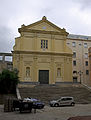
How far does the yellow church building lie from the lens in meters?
36.1

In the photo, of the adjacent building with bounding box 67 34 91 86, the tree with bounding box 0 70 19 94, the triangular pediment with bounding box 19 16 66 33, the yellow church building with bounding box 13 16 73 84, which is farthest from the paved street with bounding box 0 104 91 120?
the adjacent building with bounding box 67 34 91 86

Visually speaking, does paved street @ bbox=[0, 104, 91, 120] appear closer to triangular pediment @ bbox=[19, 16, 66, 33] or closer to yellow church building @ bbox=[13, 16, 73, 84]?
yellow church building @ bbox=[13, 16, 73, 84]

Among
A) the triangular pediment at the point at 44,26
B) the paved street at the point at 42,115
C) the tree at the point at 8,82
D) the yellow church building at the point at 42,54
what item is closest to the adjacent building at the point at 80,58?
the yellow church building at the point at 42,54

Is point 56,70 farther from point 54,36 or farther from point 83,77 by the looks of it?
point 83,77

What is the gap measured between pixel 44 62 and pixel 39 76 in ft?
10.4

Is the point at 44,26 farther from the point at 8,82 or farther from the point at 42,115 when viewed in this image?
the point at 42,115

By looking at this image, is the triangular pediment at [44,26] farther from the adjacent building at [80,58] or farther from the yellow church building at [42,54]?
the adjacent building at [80,58]

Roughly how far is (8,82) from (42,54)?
35.4 ft

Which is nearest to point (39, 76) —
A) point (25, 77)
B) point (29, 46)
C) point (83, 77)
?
point (25, 77)

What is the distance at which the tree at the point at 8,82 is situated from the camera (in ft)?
95.9

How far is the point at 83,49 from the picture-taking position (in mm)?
53344

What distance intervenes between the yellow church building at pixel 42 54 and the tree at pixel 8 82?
516 centimetres

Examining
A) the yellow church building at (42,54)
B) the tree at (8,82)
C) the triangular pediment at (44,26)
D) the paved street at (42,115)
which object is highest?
the triangular pediment at (44,26)

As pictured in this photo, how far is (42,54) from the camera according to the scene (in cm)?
3719
